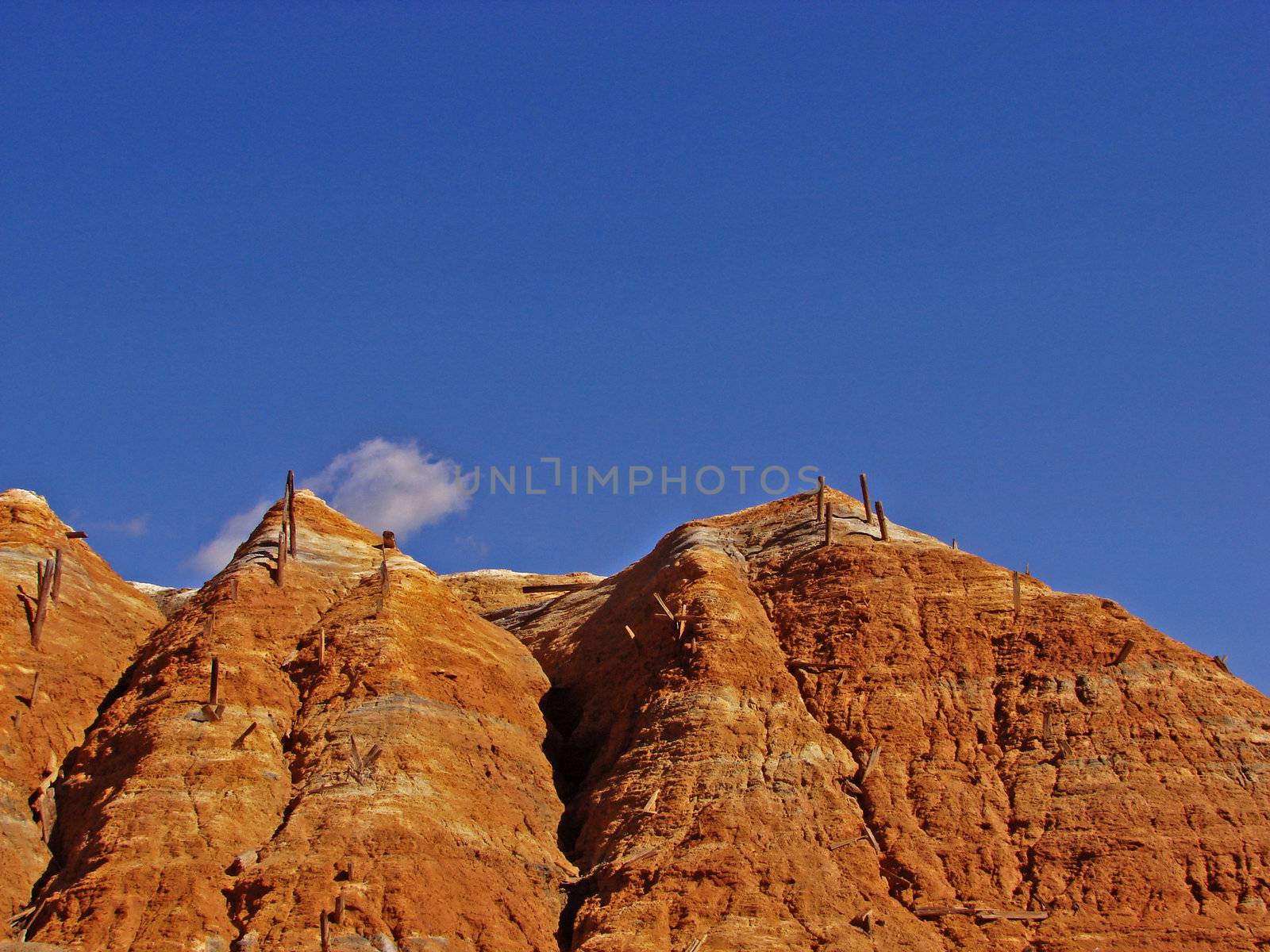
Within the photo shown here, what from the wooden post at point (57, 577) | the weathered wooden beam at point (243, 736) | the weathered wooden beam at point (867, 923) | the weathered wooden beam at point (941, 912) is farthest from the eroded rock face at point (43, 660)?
the weathered wooden beam at point (941, 912)

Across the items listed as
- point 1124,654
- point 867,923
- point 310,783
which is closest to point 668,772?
point 867,923

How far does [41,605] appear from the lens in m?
44.1

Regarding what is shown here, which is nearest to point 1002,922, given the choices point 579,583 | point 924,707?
point 924,707

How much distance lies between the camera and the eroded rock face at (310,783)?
111ft

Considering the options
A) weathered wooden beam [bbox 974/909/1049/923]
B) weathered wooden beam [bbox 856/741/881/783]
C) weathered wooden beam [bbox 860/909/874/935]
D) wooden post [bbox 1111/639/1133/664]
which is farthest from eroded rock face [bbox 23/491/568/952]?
wooden post [bbox 1111/639/1133/664]

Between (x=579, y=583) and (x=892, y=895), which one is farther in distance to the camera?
(x=579, y=583)

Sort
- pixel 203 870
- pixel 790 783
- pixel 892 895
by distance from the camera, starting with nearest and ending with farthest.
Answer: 1. pixel 203 870
2. pixel 892 895
3. pixel 790 783

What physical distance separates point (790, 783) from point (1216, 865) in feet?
33.2

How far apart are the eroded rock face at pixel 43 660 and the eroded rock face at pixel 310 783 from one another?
80 centimetres

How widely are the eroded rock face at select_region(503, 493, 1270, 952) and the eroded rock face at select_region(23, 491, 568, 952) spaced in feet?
7.85

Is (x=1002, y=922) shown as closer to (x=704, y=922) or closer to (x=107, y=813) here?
(x=704, y=922)

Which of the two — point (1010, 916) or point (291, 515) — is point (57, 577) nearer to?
point (291, 515)

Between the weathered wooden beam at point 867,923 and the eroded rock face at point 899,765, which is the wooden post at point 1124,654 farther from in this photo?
the weathered wooden beam at point 867,923

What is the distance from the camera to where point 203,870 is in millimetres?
34625
